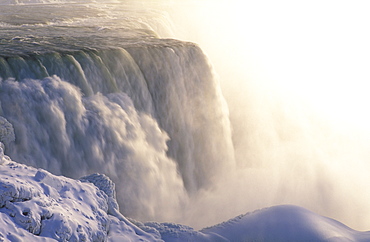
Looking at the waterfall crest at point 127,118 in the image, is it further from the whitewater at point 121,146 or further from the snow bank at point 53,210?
the snow bank at point 53,210

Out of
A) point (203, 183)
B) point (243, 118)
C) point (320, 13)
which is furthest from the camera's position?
point (320, 13)

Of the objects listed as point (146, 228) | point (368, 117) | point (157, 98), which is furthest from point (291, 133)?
point (146, 228)

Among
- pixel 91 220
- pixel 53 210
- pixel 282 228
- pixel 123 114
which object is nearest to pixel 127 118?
pixel 123 114

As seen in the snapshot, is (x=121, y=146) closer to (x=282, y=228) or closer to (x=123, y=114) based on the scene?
(x=123, y=114)

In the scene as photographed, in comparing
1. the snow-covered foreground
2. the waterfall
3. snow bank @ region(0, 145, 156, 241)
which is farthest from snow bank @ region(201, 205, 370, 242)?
the waterfall

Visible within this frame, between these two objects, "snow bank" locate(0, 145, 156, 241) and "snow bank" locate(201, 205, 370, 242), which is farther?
"snow bank" locate(201, 205, 370, 242)

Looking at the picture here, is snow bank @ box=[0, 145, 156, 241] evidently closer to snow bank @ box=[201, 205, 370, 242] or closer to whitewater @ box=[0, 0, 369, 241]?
whitewater @ box=[0, 0, 369, 241]

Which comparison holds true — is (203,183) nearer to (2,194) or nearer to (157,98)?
(157,98)
